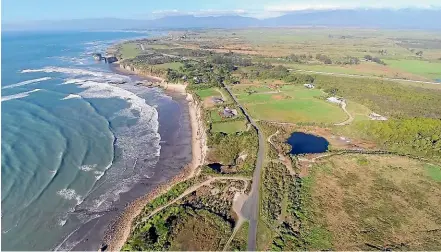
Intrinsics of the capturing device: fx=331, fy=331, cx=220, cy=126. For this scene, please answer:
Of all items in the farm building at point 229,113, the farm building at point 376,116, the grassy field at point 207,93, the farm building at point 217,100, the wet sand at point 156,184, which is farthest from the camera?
the grassy field at point 207,93

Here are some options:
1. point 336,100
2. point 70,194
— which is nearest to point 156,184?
point 70,194

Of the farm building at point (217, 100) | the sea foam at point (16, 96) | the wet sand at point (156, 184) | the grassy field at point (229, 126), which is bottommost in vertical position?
the wet sand at point (156, 184)

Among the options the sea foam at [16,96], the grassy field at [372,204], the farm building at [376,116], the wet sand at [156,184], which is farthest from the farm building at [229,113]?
the sea foam at [16,96]

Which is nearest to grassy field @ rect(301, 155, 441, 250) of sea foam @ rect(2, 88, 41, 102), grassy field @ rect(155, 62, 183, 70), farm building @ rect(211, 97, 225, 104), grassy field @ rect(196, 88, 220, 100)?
farm building @ rect(211, 97, 225, 104)

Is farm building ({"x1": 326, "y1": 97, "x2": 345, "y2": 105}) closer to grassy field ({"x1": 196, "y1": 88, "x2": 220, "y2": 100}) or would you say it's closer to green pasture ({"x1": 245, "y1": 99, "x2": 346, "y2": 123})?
green pasture ({"x1": 245, "y1": 99, "x2": 346, "y2": 123})

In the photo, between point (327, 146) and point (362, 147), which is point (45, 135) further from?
point (362, 147)

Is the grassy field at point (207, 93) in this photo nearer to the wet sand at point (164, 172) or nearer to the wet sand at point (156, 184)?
the wet sand at point (164, 172)

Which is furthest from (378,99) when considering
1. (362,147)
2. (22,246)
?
(22,246)
